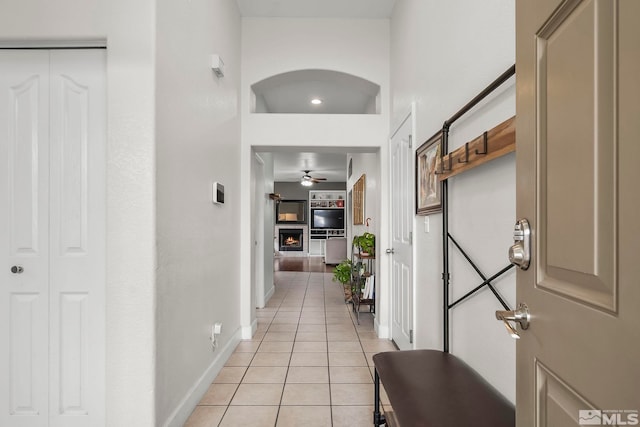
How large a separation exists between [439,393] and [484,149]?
3.24 feet

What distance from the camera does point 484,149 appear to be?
154 centimetres

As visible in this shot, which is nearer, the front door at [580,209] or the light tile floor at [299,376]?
the front door at [580,209]

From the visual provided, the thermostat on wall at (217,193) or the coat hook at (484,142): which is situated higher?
the coat hook at (484,142)

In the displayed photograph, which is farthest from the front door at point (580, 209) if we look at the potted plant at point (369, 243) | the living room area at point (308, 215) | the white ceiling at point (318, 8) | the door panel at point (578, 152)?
the living room area at point (308, 215)

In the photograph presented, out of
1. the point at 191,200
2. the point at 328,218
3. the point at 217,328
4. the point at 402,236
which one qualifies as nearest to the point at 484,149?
the point at 191,200

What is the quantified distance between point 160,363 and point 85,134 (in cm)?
124

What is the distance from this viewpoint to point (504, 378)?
1.50 metres

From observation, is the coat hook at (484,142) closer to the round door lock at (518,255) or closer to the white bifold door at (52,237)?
the round door lock at (518,255)

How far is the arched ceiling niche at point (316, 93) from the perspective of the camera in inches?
161

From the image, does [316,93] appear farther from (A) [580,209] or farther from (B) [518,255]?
(A) [580,209]

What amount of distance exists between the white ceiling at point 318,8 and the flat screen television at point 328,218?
33.3ft

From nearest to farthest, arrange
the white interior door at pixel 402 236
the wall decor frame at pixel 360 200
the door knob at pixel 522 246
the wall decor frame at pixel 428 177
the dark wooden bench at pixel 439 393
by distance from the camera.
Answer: the door knob at pixel 522 246 → the dark wooden bench at pixel 439 393 → the wall decor frame at pixel 428 177 → the white interior door at pixel 402 236 → the wall decor frame at pixel 360 200

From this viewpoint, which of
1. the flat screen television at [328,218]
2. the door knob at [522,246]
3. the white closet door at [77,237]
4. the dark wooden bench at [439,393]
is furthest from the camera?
the flat screen television at [328,218]

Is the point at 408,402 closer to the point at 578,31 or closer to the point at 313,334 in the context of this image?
the point at 578,31
